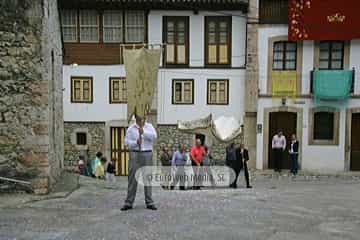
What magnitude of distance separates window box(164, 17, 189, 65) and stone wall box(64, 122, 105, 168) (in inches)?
186

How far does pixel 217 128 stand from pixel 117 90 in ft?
Answer: 19.5

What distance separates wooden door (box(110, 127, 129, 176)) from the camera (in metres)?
21.4

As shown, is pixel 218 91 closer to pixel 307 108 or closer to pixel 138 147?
pixel 307 108

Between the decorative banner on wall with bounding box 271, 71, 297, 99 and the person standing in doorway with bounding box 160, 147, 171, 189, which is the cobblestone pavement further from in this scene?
the decorative banner on wall with bounding box 271, 71, 297, 99

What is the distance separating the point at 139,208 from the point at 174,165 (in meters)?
5.54

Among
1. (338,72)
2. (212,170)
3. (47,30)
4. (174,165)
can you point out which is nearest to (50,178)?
(47,30)

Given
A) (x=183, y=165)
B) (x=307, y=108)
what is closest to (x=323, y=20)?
(x=307, y=108)

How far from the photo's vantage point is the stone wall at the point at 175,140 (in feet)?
68.8

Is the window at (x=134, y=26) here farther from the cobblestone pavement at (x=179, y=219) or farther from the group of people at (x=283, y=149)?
the cobblestone pavement at (x=179, y=219)

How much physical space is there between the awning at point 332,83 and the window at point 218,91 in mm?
4143

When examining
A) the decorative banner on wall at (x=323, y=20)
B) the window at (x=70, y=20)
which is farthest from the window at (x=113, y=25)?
the decorative banner on wall at (x=323, y=20)

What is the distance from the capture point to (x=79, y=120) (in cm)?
2123

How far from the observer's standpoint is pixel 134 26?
814 inches

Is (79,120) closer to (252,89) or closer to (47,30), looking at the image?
(252,89)
